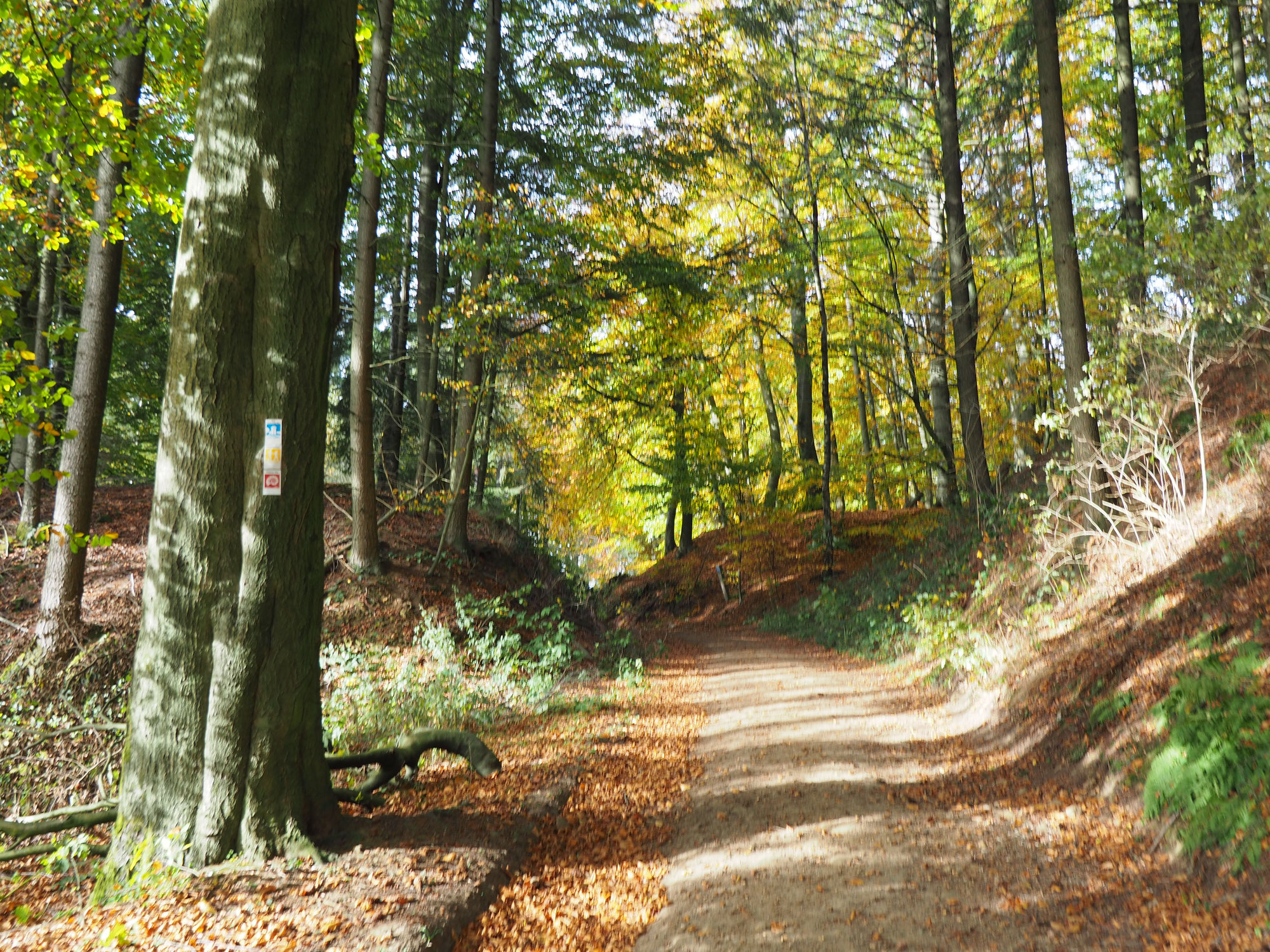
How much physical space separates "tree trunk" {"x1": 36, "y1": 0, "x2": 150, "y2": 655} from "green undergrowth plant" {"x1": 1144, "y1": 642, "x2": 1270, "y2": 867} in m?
9.31

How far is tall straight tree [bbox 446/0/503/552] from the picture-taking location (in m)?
13.1

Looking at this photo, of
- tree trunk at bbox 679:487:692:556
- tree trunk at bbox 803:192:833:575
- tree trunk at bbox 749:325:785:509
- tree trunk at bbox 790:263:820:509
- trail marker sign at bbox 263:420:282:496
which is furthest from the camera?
tree trunk at bbox 679:487:692:556

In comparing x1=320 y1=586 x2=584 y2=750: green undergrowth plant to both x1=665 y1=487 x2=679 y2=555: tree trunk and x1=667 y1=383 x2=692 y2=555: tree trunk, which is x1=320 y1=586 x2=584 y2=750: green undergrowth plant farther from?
x1=665 y1=487 x2=679 y2=555: tree trunk

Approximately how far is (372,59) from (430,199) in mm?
5559

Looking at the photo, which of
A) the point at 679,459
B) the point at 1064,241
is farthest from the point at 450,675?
the point at 679,459

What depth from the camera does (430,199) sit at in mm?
16438

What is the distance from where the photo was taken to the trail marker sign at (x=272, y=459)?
14.3 feet

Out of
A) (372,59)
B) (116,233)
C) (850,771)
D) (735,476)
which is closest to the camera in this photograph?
(850,771)

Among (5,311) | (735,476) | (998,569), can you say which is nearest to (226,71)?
(5,311)

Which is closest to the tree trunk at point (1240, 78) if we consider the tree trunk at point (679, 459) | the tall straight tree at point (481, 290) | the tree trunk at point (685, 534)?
the tall straight tree at point (481, 290)

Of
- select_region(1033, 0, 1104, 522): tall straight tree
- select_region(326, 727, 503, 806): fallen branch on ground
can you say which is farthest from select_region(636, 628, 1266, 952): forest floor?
select_region(1033, 0, 1104, 522): tall straight tree

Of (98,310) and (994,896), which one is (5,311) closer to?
(98,310)

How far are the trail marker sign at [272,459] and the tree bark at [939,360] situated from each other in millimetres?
14041

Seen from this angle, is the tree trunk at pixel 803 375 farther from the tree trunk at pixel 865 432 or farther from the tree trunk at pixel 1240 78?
the tree trunk at pixel 1240 78
